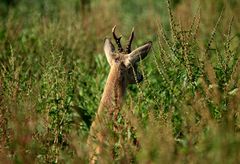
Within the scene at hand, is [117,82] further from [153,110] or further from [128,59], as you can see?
[153,110]

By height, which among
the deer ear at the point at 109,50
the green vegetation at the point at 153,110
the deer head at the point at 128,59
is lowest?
the green vegetation at the point at 153,110

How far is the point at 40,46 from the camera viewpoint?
1125 cm

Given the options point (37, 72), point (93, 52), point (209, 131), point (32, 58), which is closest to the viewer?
point (209, 131)

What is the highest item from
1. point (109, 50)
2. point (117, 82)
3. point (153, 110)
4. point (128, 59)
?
point (109, 50)

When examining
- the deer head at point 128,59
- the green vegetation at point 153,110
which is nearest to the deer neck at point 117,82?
the deer head at point 128,59

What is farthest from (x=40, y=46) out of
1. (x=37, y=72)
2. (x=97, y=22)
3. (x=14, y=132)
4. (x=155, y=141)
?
(x=155, y=141)

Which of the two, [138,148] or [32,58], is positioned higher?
[32,58]

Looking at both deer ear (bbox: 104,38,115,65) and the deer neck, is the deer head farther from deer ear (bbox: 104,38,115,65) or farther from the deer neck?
deer ear (bbox: 104,38,115,65)

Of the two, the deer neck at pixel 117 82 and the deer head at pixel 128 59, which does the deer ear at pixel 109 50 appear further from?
the deer neck at pixel 117 82

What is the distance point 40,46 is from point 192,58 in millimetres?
4780

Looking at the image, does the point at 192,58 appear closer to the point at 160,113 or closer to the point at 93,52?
the point at 160,113

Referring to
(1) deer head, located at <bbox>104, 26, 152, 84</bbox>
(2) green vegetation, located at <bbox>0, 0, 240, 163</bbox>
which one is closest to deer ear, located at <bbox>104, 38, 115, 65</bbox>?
(1) deer head, located at <bbox>104, 26, 152, 84</bbox>

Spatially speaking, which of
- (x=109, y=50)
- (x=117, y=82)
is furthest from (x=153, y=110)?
(x=109, y=50)

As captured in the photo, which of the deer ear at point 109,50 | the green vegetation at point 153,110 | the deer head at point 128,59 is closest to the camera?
the green vegetation at point 153,110
